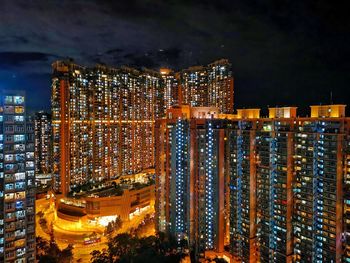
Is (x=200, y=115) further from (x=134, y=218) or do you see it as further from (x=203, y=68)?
(x=203, y=68)

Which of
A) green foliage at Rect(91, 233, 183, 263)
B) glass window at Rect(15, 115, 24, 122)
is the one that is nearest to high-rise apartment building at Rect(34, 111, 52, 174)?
green foliage at Rect(91, 233, 183, 263)

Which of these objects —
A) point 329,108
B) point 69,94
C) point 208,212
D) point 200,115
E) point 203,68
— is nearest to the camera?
point 329,108

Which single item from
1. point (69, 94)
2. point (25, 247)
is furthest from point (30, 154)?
point (69, 94)

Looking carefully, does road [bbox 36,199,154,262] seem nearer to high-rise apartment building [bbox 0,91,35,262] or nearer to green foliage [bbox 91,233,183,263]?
green foliage [bbox 91,233,183,263]

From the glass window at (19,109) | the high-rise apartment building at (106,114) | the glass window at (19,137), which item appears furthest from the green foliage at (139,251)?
the high-rise apartment building at (106,114)

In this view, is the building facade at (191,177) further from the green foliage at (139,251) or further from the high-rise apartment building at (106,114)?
the high-rise apartment building at (106,114)

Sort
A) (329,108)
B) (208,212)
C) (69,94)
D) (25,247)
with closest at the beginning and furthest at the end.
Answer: (25,247)
(329,108)
(208,212)
(69,94)

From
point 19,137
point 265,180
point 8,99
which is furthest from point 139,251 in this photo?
point 8,99

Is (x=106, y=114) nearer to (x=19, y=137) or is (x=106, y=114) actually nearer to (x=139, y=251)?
(x=139, y=251)
